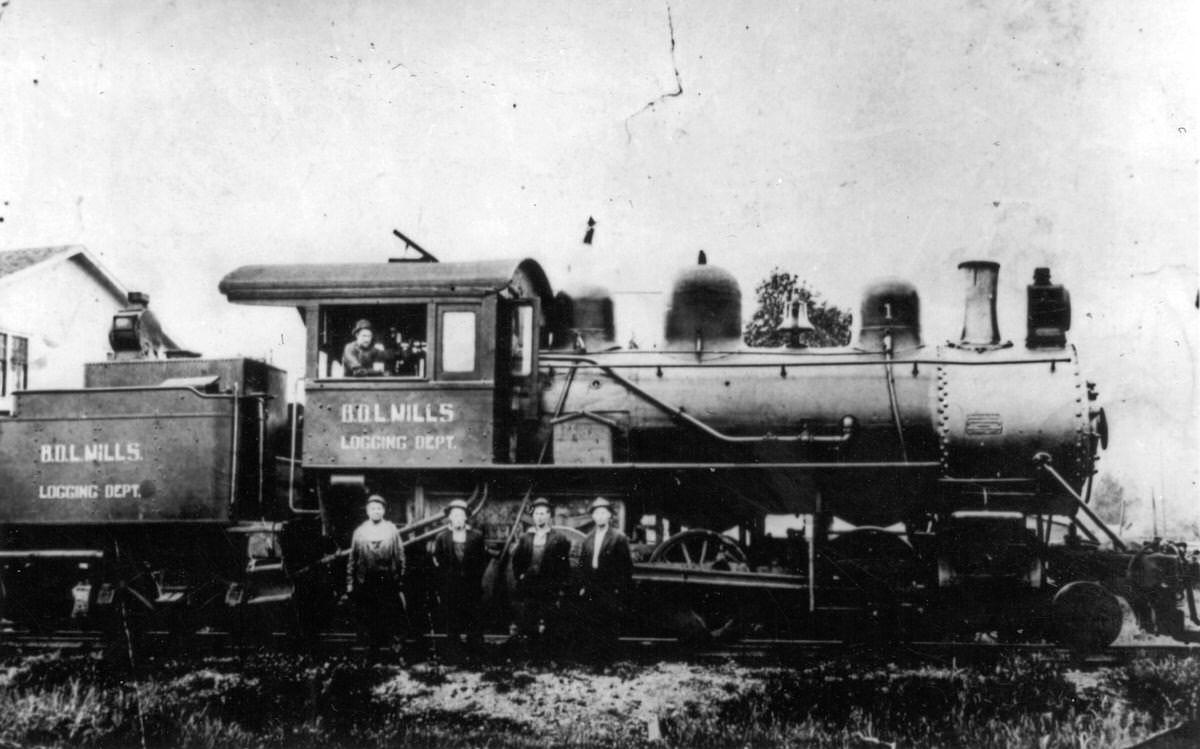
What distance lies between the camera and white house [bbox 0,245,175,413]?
11.1 metres

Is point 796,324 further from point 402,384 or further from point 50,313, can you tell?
point 50,313

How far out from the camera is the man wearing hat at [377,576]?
6.83 metres

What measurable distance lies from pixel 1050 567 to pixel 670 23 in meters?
5.05

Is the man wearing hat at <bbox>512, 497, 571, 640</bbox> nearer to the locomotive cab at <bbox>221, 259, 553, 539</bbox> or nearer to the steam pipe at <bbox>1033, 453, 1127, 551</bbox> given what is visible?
the locomotive cab at <bbox>221, 259, 553, 539</bbox>

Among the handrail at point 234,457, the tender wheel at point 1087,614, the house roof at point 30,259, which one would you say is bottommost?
the tender wheel at point 1087,614

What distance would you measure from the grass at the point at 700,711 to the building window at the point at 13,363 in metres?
5.82

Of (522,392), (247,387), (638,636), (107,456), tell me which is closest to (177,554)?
(107,456)

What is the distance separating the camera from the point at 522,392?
24.2 feet

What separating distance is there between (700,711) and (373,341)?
3.71 m

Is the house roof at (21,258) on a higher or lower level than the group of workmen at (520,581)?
higher

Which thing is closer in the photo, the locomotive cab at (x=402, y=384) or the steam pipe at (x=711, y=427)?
the locomotive cab at (x=402, y=384)

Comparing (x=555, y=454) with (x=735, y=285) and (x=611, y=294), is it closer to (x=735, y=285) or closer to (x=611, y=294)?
(x=611, y=294)

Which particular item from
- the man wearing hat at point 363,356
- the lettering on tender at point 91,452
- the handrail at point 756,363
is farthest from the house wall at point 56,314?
the handrail at point 756,363

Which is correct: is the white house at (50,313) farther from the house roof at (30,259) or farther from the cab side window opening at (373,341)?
the cab side window opening at (373,341)
